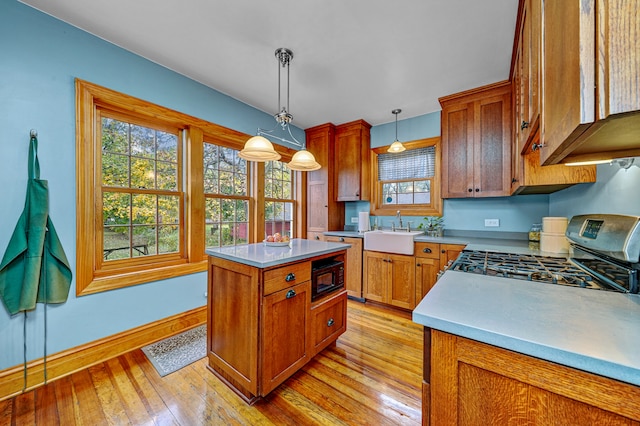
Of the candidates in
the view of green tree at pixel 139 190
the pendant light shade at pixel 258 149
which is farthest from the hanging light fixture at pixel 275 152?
the view of green tree at pixel 139 190

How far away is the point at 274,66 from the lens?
2.38 metres

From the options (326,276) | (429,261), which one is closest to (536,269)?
(326,276)

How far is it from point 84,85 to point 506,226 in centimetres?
440

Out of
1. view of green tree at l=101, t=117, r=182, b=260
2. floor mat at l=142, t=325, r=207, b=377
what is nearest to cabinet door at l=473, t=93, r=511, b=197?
floor mat at l=142, t=325, r=207, b=377

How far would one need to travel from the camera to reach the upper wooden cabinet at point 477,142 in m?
2.61

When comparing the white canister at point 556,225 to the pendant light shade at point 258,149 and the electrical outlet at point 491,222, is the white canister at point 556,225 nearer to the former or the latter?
the electrical outlet at point 491,222

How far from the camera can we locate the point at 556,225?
1890mm

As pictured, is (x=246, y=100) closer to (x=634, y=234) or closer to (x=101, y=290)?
(x=101, y=290)

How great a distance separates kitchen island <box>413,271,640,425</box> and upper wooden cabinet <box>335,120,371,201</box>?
2961mm

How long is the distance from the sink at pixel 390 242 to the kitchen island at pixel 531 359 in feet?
6.53

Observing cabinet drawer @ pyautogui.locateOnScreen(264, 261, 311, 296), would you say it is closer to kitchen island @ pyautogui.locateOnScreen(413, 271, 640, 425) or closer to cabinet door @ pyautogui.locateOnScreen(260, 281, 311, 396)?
cabinet door @ pyautogui.locateOnScreen(260, 281, 311, 396)

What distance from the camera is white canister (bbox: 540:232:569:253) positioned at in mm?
1849

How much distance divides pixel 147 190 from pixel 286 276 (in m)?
1.79

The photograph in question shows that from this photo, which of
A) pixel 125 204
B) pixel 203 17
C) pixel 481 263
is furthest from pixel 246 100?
pixel 481 263
